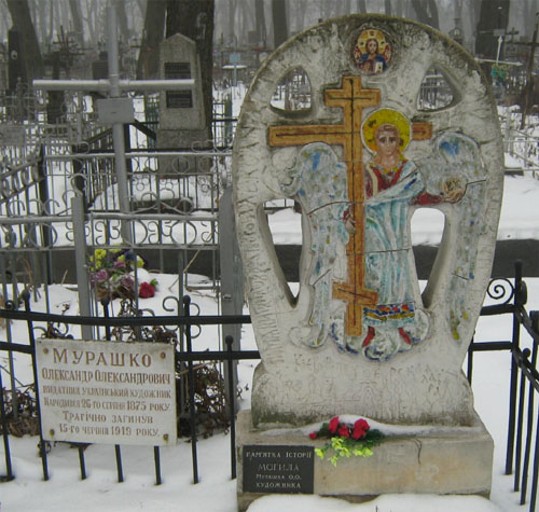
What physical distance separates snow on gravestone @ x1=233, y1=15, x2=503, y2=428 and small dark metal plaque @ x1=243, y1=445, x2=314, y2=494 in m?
0.15

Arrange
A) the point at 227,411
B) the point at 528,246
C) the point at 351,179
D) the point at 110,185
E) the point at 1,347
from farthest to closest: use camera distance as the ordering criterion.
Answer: the point at 110,185, the point at 528,246, the point at 227,411, the point at 1,347, the point at 351,179

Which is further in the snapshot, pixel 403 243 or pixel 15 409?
pixel 15 409

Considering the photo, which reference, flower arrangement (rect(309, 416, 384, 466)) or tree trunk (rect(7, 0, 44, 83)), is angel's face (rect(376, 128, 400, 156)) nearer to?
flower arrangement (rect(309, 416, 384, 466))

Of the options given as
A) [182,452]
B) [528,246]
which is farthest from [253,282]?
[528,246]

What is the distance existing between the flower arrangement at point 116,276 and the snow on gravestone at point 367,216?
4.89 ft

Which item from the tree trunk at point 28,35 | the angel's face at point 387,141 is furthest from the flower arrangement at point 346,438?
the tree trunk at point 28,35

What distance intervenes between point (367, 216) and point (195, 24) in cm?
1052

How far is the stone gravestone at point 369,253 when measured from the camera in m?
2.98

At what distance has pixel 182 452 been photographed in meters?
3.89

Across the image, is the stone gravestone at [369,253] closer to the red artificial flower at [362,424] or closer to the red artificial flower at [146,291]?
the red artificial flower at [362,424]

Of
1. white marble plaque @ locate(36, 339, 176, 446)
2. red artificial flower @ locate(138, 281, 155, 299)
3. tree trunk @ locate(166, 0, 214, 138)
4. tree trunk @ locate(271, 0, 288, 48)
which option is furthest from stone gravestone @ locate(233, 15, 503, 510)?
tree trunk @ locate(271, 0, 288, 48)

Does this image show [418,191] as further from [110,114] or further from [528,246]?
[528,246]

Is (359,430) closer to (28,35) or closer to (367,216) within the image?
(367,216)

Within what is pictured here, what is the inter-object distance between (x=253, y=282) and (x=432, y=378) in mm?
867
